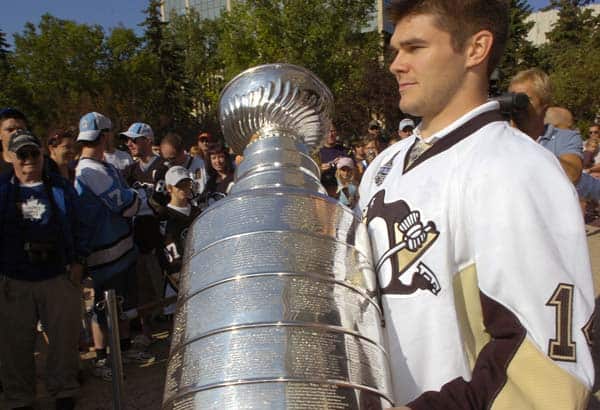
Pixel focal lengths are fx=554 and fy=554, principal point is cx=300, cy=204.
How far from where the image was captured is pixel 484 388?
1.14 meters

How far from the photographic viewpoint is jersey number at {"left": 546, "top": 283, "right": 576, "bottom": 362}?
1099mm

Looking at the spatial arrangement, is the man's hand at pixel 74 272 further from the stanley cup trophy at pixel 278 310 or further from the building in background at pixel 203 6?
the building in background at pixel 203 6

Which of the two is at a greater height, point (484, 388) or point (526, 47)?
point (526, 47)

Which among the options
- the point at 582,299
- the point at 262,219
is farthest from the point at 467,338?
the point at 262,219

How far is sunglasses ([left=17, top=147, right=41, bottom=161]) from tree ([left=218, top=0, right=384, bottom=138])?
23507mm

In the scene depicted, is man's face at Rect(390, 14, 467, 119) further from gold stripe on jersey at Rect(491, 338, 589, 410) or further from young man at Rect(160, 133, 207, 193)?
young man at Rect(160, 133, 207, 193)

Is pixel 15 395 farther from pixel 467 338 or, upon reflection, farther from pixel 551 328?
pixel 551 328

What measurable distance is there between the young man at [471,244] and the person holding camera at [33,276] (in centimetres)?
296

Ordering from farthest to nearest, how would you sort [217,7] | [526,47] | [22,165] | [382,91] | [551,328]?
1. [217,7]
2. [526,47]
3. [382,91]
4. [22,165]
5. [551,328]

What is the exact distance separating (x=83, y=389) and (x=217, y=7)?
61.6m

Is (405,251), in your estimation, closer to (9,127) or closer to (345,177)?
(9,127)

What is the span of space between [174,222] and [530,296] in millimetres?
4283

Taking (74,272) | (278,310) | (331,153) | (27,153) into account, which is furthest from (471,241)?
(331,153)

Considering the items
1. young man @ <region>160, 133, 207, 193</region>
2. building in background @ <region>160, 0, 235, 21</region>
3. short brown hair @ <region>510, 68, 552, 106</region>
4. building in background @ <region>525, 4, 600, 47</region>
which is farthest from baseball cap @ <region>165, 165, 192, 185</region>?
building in background @ <region>160, 0, 235, 21</region>
